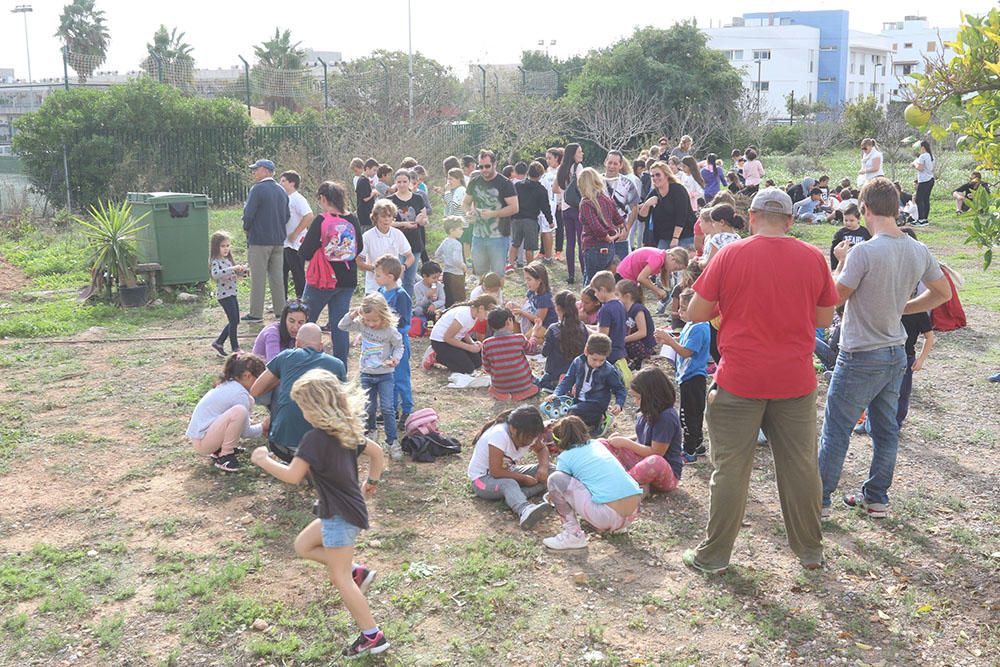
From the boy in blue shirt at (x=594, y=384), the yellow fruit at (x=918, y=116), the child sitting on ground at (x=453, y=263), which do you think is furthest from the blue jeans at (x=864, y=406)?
the child sitting on ground at (x=453, y=263)

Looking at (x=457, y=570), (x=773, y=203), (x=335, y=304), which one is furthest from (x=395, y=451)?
(x=773, y=203)

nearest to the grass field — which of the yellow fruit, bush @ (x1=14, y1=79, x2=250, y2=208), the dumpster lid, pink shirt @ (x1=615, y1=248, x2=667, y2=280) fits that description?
the yellow fruit

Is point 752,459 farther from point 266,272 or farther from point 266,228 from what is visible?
point 266,272

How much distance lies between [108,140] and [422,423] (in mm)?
16120

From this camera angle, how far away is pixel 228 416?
20.8 ft

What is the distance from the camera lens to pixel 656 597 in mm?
4723

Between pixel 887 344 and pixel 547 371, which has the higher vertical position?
pixel 887 344

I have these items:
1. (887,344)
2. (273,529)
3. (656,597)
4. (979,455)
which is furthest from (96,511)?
(979,455)

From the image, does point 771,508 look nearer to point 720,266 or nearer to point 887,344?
point 887,344

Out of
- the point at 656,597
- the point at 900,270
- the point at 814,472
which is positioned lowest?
the point at 656,597

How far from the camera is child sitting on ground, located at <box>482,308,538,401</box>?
8.06 meters

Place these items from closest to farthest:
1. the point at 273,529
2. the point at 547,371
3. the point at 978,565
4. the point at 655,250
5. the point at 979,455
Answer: the point at 978,565 < the point at 273,529 < the point at 979,455 < the point at 547,371 < the point at 655,250

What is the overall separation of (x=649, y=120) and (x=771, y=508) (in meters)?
27.7

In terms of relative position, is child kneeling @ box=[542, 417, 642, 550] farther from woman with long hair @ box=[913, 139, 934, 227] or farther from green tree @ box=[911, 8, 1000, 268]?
woman with long hair @ box=[913, 139, 934, 227]
